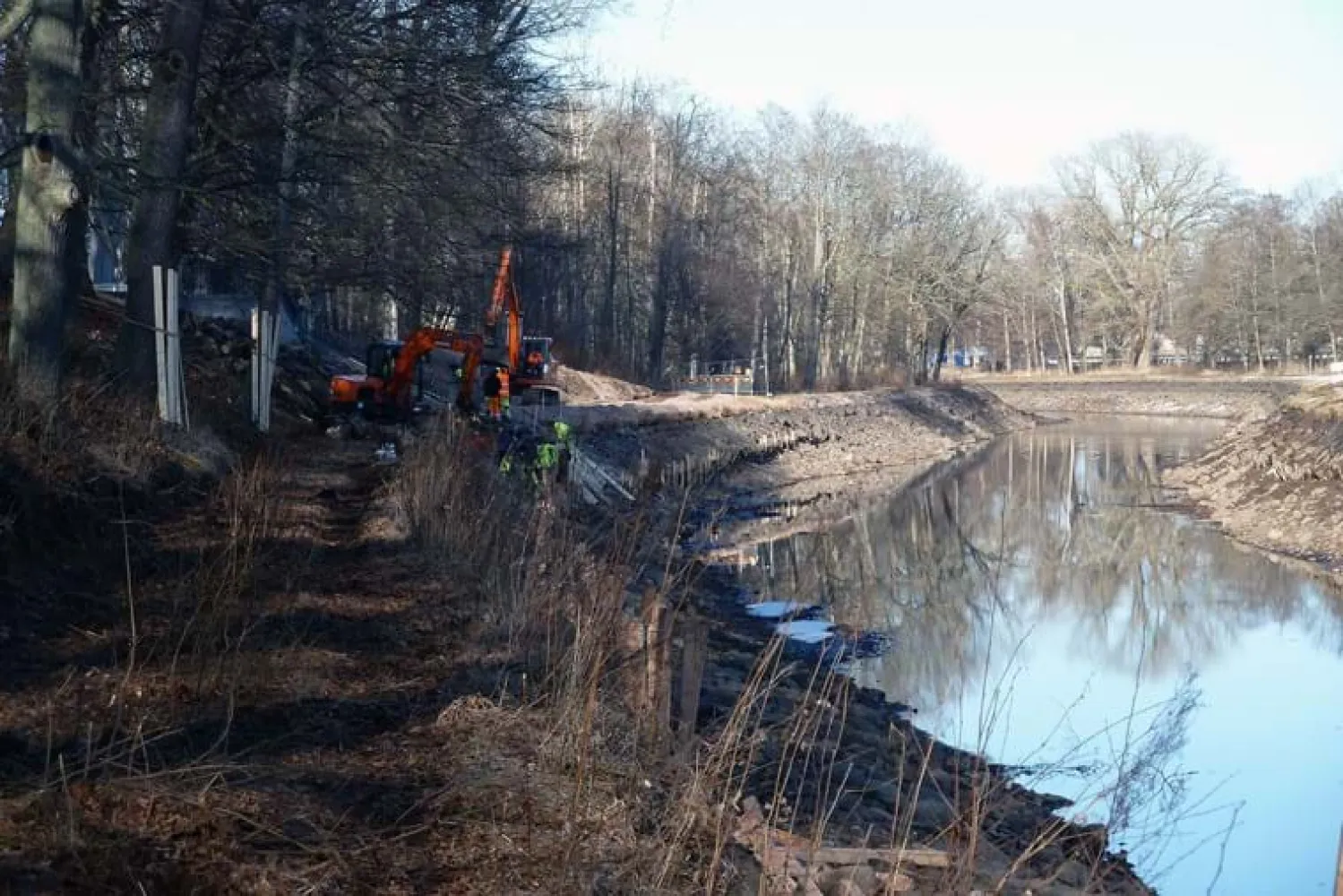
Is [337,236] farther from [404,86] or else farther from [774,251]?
[774,251]

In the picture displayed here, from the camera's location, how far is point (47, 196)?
10.1 metres

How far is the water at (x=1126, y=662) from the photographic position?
29.3 feet

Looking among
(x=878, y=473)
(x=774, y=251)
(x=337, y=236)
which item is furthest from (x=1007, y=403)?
(x=337, y=236)

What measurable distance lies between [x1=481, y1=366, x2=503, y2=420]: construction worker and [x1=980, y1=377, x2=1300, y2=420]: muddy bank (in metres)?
49.6

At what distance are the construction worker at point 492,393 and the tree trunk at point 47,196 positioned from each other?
12.2 meters

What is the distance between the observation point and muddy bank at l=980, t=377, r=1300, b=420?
6675 centimetres

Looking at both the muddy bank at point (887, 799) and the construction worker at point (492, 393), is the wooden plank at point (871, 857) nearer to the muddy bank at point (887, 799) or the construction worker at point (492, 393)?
the muddy bank at point (887, 799)

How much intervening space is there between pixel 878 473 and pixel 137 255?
26985 mm

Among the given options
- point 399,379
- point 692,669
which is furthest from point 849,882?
point 399,379

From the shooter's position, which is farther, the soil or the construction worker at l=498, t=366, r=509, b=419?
the construction worker at l=498, t=366, r=509, b=419

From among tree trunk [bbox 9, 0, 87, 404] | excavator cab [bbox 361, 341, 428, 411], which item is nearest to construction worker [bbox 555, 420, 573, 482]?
excavator cab [bbox 361, 341, 428, 411]

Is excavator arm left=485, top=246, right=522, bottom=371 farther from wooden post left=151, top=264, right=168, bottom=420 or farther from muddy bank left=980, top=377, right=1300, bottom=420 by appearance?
muddy bank left=980, top=377, right=1300, bottom=420

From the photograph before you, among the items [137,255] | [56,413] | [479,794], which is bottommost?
[479,794]

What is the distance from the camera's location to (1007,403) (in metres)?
70.6
